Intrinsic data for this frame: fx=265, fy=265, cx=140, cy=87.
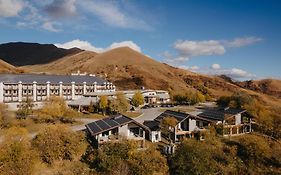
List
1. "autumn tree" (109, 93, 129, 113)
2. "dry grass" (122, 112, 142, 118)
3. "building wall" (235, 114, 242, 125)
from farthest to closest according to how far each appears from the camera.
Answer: "dry grass" (122, 112, 142, 118)
"autumn tree" (109, 93, 129, 113)
"building wall" (235, 114, 242, 125)

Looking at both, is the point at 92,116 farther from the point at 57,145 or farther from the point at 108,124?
the point at 57,145

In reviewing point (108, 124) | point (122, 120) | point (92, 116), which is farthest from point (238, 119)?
point (92, 116)

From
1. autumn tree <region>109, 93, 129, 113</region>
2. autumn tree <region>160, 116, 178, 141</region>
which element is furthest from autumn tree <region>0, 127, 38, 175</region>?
autumn tree <region>109, 93, 129, 113</region>

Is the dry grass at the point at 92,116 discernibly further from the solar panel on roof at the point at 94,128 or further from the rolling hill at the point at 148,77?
the rolling hill at the point at 148,77

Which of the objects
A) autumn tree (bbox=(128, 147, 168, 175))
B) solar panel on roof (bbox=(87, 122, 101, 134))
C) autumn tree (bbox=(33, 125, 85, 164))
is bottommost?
autumn tree (bbox=(128, 147, 168, 175))

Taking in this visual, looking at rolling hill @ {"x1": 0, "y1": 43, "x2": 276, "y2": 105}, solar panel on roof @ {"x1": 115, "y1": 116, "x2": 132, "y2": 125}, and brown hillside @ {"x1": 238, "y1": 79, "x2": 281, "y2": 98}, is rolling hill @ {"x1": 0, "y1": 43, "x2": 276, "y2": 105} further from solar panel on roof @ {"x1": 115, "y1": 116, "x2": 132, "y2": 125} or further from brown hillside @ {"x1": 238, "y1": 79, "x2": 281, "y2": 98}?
solar panel on roof @ {"x1": 115, "y1": 116, "x2": 132, "y2": 125}

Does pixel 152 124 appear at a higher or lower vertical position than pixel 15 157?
higher

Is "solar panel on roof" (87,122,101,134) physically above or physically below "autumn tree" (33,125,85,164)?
above

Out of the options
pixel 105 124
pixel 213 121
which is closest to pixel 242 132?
pixel 213 121
